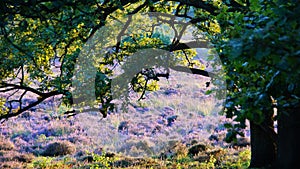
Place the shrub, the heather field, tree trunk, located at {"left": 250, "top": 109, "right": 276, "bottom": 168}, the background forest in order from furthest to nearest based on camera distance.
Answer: the shrub < the heather field < tree trunk, located at {"left": 250, "top": 109, "right": 276, "bottom": 168} < the background forest

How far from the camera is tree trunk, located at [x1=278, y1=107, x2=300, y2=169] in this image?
7.88m

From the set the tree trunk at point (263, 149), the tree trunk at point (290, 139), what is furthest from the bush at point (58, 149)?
the tree trunk at point (290, 139)

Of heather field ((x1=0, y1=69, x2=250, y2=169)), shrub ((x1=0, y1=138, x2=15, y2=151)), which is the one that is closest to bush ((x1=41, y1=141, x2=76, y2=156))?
heather field ((x1=0, y1=69, x2=250, y2=169))

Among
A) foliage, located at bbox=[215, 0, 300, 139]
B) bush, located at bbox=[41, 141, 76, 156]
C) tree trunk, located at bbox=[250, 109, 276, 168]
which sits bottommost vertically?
bush, located at bbox=[41, 141, 76, 156]

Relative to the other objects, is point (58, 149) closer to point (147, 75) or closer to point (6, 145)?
point (6, 145)

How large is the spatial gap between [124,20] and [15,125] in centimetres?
1879

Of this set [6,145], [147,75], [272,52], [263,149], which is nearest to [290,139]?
[263,149]

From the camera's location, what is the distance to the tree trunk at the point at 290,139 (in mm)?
7879

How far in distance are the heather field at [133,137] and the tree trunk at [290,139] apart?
112 inches

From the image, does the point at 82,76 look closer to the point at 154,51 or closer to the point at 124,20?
the point at 154,51

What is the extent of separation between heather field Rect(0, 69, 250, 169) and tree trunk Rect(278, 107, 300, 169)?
2.84 meters

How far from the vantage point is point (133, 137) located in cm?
2442

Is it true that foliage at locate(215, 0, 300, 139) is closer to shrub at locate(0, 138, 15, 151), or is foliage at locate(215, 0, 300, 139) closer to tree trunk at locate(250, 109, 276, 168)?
tree trunk at locate(250, 109, 276, 168)

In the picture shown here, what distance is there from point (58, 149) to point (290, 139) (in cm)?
1443
